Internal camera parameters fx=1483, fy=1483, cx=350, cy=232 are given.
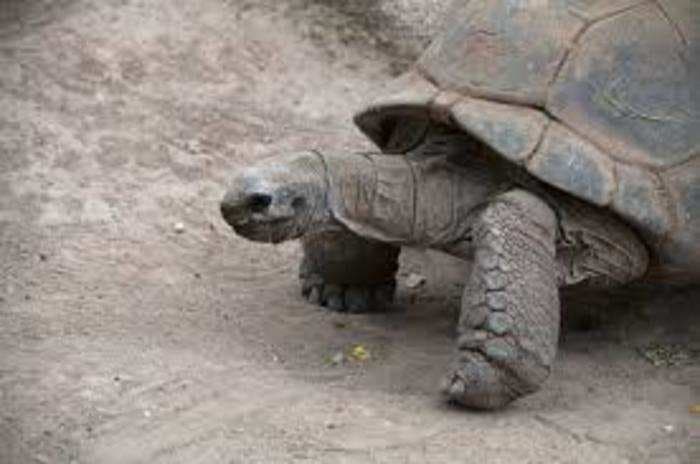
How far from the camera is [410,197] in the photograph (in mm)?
5379

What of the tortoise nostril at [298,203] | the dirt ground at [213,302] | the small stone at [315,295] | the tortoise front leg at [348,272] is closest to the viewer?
the dirt ground at [213,302]

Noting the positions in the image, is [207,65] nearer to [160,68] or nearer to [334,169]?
[160,68]

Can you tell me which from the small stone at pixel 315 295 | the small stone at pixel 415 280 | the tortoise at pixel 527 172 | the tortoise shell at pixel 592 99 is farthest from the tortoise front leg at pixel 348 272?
the tortoise shell at pixel 592 99

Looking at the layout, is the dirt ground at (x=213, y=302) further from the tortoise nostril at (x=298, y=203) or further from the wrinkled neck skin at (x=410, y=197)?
the tortoise nostril at (x=298, y=203)

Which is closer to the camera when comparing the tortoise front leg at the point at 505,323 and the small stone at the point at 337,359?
the tortoise front leg at the point at 505,323

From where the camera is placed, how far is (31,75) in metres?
7.54

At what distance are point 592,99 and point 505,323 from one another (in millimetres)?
977

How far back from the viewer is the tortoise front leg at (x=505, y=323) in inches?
192

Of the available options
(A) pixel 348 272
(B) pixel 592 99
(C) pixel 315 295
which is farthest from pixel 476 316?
(C) pixel 315 295

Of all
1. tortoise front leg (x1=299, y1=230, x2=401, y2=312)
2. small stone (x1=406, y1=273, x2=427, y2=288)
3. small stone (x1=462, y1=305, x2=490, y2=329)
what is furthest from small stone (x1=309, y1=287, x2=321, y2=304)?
small stone (x1=462, y1=305, x2=490, y2=329)

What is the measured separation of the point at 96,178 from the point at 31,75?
0.93 meters

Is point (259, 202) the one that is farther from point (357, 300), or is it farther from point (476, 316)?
point (357, 300)

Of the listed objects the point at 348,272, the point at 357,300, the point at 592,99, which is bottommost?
the point at 357,300

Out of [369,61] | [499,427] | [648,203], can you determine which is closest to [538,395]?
[499,427]
